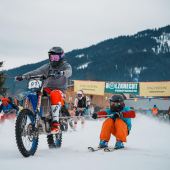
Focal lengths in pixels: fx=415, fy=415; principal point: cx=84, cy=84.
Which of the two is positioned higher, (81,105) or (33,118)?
(81,105)

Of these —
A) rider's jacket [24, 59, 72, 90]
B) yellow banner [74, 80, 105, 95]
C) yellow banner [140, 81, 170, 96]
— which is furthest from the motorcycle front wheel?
yellow banner [74, 80, 105, 95]

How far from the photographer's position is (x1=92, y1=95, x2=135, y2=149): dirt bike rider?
6.71 meters

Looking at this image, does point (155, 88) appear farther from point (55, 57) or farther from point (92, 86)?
point (55, 57)

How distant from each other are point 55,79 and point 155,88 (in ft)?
123

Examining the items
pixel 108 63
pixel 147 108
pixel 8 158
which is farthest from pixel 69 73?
pixel 108 63

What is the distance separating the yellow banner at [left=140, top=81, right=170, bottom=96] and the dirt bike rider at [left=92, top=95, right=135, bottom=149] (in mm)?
36807

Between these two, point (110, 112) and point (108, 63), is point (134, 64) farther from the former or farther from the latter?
Result: point (110, 112)

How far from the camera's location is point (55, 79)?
6.88 m

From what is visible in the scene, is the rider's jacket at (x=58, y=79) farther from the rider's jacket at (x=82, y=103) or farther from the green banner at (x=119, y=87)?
the green banner at (x=119, y=87)

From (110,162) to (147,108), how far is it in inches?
1532

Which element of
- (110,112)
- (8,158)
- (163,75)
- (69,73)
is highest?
(163,75)

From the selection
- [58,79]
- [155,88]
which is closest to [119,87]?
[155,88]

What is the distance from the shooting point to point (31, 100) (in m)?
6.27

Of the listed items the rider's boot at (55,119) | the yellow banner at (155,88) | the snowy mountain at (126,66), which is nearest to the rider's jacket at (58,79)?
the rider's boot at (55,119)
